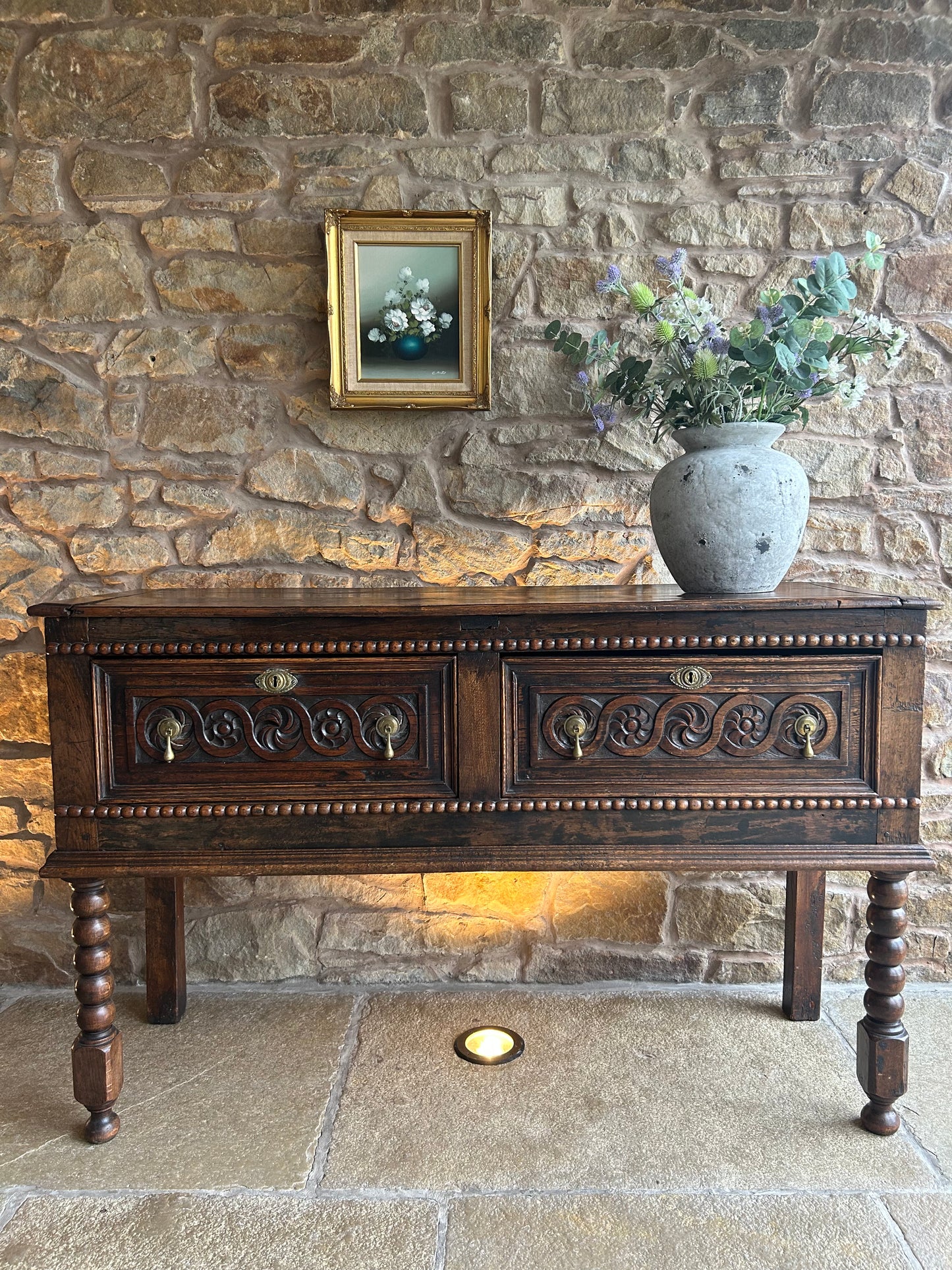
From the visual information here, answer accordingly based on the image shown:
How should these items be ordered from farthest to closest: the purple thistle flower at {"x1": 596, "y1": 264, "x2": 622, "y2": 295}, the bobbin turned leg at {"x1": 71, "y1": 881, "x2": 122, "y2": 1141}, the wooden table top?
the purple thistle flower at {"x1": 596, "y1": 264, "x2": 622, "y2": 295} < the bobbin turned leg at {"x1": 71, "y1": 881, "x2": 122, "y2": 1141} < the wooden table top

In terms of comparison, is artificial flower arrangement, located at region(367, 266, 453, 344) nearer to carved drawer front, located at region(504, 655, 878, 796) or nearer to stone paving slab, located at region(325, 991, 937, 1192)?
carved drawer front, located at region(504, 655, 878, 796)

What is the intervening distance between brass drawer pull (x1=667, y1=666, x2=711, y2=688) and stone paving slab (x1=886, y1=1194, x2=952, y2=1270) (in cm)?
97

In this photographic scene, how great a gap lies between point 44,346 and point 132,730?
3.97 ft

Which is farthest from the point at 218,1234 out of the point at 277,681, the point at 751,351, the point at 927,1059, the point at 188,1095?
the point at 751,351

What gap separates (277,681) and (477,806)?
1.46 feet

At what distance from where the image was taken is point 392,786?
4.84 ft

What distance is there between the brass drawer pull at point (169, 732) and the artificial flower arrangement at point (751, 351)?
1.22 meters

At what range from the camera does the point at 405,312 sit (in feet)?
6.57

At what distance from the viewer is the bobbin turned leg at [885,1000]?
150 centimetres

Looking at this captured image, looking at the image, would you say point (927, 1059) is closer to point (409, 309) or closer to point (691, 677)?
point (691, 677)

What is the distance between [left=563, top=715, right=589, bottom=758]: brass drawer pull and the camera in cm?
145

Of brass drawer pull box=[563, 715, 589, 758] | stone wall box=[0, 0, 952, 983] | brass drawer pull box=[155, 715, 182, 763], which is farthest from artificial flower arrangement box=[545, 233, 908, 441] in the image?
brass drawer pull box=[155, 715, 182, 763]

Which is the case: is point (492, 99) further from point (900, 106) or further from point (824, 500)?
point (824, 500)

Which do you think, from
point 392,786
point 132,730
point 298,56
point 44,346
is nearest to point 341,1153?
point 392,786
